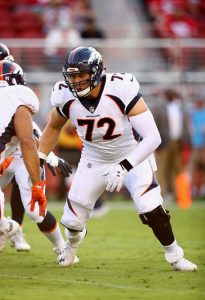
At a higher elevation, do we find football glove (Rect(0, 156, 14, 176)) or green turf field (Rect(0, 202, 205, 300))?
football glove (Rect(0, 156, 14, 176))

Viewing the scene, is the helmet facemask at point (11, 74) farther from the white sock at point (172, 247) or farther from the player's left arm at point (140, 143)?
the white sock at point (172, 247)

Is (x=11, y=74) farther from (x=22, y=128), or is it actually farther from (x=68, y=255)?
(x=68, y=255)

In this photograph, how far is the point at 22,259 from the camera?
24.3 ft

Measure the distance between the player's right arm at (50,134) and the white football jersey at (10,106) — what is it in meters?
0.29

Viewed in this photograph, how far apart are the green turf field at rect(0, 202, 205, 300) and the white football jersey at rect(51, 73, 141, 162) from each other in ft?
2.93

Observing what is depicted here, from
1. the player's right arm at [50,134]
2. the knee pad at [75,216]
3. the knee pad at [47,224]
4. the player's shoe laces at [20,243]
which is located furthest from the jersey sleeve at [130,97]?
the player's shoe laces at [20,243]

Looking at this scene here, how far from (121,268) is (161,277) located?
0.62 meters

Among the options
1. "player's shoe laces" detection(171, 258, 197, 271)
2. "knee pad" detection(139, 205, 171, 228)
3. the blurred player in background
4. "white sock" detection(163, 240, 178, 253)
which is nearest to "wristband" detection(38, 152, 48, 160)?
the blurred player in background

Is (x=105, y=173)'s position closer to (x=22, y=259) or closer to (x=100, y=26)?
(x=22, y=259)

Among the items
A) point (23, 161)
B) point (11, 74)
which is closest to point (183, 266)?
point (23, 161)

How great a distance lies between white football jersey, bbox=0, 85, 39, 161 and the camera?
6312mm

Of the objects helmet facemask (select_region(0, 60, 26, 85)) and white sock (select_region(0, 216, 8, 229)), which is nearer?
white sock (select_region(0, 216, 8, 229))

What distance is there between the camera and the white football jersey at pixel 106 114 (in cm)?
639

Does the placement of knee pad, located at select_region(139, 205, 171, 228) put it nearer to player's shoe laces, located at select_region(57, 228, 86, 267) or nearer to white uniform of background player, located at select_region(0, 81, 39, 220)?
player's shoe laces, located at select_region(57, 228, 86, 267)
